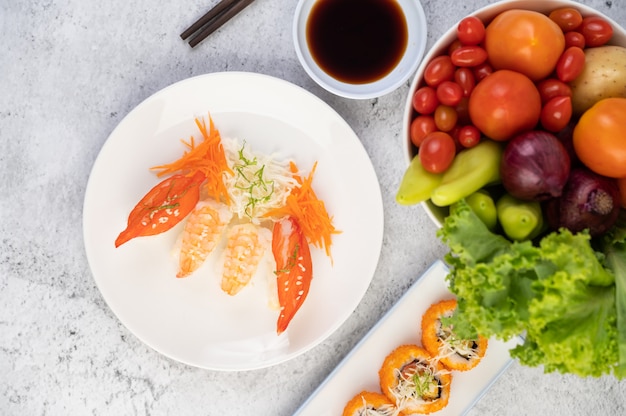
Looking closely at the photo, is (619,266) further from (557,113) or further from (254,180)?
(254,180)

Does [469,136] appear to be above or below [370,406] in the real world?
above

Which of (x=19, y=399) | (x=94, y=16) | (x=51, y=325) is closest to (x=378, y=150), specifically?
(x=94, y=16)

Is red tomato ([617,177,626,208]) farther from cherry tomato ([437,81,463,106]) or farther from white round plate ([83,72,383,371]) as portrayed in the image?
white round plate ([83,72,383,371])

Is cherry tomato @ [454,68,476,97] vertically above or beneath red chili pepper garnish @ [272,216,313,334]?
above

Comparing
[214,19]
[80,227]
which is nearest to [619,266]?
[214,19]

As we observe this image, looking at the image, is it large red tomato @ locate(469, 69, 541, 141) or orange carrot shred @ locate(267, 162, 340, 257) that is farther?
orange carrot shred @ locate(267, 162, 340, 257)

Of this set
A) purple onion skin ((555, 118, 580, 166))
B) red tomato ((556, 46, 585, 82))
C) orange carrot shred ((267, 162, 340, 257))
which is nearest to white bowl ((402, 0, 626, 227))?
red tomato ((556, 46, 585, 82))

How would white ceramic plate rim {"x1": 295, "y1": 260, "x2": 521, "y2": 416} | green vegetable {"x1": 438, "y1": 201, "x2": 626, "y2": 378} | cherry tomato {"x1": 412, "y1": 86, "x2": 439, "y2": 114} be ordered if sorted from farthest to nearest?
white ceramic plate rim {"x1": 295, "y1": 260, "x2": 521, "y2": 416} → cherry tomato {"x1": 412, "y1": 86, "x2": 439, "y2": 114} → green vegetable {"x1": 438, "y1": 201, "x2": 626, "y2": 378}
